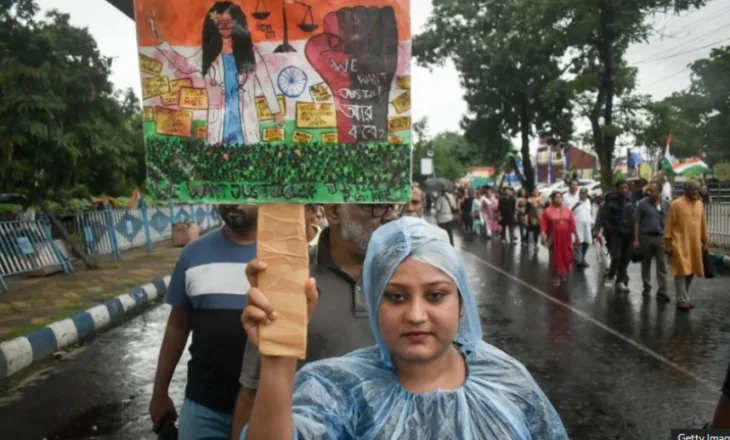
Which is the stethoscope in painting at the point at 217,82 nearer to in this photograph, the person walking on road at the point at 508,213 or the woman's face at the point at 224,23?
the woman's face at the point at 224,23

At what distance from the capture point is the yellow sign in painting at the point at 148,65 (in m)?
1.83

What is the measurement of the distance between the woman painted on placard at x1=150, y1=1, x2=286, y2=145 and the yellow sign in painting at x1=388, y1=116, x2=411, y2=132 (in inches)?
13.4

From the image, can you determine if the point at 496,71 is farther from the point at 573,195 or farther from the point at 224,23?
the point at 224,23

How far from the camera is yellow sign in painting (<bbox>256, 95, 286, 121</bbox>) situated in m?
1.85

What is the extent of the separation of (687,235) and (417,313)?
8.54 metres

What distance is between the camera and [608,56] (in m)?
18.2

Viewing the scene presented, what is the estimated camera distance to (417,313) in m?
1.75

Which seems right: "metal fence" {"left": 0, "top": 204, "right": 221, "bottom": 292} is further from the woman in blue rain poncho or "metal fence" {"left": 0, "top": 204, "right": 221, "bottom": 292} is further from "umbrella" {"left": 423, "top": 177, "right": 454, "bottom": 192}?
the woman in blue rain poncho

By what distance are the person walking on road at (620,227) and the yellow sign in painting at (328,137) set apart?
10366 mm

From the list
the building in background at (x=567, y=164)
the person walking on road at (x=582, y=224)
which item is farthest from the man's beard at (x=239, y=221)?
the building in background at (x=567, y=164)

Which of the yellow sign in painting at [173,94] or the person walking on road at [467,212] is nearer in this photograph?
the yellow sign in painting at [173,94]

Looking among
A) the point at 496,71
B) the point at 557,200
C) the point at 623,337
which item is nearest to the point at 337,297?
the point at 623,337

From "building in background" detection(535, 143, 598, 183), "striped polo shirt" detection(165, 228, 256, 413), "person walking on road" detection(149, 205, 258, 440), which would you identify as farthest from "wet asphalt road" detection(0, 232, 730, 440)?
"building in background" detection(535, 143, 598, 183)

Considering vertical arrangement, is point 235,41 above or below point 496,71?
below
